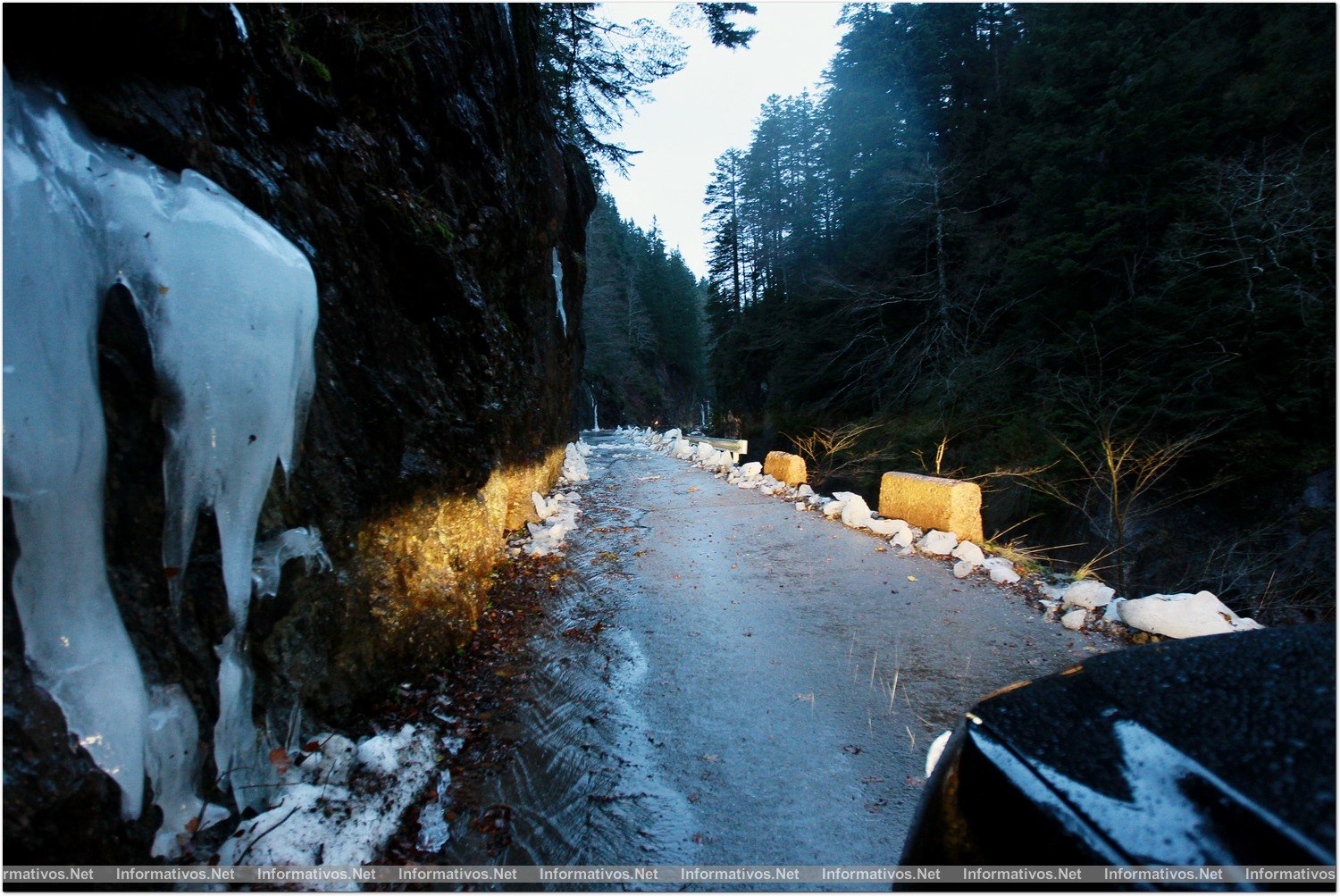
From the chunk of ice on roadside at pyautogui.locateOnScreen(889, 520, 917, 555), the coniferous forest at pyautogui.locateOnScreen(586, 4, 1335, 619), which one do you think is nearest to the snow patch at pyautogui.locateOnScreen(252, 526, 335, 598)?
the chunk of ice on roadside at pyautogui.locateOnScreen(889, 520, 917, 555)

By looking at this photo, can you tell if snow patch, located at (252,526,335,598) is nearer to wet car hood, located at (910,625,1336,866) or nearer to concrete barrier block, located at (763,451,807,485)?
wet car hood, located at (910,625,1336,866)

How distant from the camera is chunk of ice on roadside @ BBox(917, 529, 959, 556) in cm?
597

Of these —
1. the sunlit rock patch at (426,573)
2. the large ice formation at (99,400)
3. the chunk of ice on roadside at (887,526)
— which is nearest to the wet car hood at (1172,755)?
the large ice formation at (99,400)

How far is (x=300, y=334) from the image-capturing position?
8.77ft

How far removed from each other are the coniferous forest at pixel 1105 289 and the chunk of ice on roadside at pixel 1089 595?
121 cm

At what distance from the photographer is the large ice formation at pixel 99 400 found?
5.48 ft

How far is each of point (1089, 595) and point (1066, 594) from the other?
0.19 meters

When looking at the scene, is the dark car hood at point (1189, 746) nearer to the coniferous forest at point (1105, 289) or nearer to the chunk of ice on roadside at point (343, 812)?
the chunk of ice on roadside at point (343, 812)

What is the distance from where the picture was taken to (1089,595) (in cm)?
424

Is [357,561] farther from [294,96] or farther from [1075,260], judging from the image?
[1075,260]

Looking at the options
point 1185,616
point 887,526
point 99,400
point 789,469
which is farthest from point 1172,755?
point 789,469

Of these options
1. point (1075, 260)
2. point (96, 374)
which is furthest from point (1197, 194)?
point (96, 374)

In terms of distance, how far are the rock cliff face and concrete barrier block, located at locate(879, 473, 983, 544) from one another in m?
5.18

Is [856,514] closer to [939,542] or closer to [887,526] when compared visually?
[887,526]
